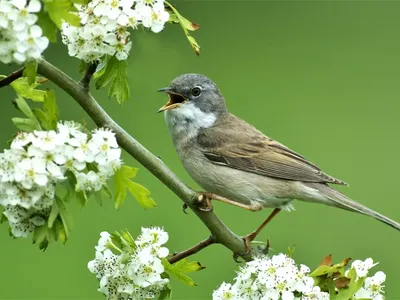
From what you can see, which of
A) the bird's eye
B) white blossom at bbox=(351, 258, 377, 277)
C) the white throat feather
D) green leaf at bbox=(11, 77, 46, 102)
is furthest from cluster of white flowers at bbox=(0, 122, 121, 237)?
the bird's eye

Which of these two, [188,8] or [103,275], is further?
[188,8]

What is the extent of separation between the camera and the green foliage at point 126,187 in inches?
85.5

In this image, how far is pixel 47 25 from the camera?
1.90 meters

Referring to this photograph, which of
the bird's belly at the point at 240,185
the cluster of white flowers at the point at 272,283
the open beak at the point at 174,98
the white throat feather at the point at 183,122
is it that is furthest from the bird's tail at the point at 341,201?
the cluster of white flowers at the point at 272,283

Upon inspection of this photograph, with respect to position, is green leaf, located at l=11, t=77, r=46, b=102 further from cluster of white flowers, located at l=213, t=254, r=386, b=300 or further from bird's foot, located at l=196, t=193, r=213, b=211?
cluster of white flowers, located at l=213, t=254, r=386, b=300

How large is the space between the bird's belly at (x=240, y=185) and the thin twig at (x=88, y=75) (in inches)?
48.6

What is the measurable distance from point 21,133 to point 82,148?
14 centimetres

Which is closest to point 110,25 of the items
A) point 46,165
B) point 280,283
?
point 46,165

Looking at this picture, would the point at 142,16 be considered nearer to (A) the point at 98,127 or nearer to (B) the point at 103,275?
(A) the point at 98,127

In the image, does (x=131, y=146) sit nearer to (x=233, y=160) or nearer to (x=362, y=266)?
(x=362, y=266)

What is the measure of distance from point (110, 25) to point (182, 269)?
0.66 m

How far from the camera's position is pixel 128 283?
7.47ft

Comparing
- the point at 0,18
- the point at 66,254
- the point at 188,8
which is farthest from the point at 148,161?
the point at 188,8

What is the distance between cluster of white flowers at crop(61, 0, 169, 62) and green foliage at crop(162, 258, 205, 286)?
552 millimetres
